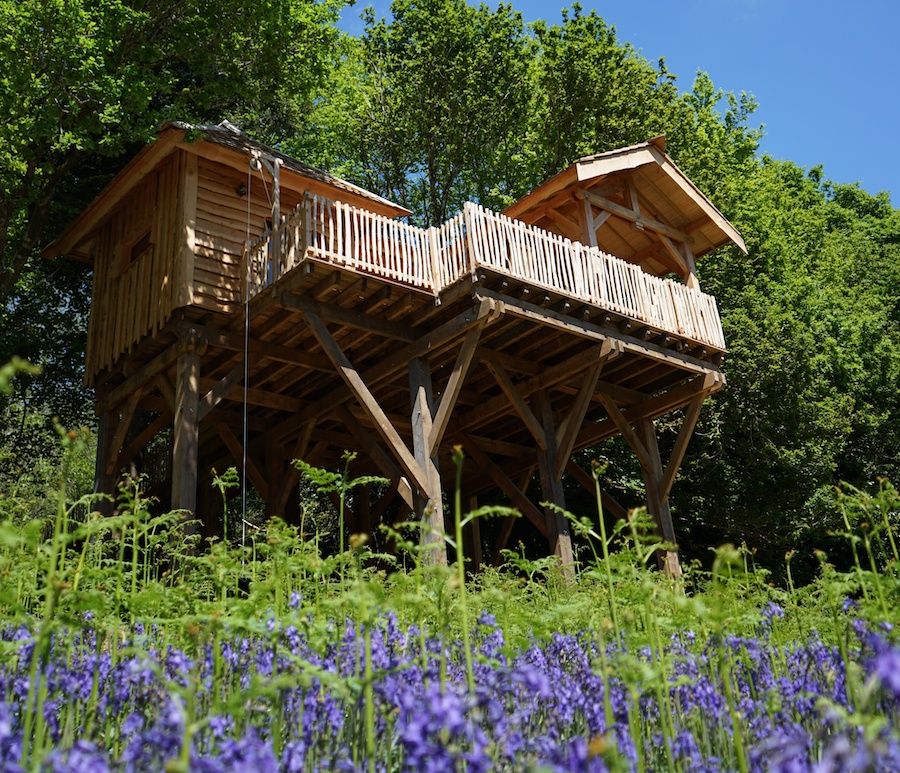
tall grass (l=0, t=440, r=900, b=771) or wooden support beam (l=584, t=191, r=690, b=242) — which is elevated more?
wooden support beam (l=584, t=191, r=690, b=242)

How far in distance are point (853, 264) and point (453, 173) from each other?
16334mm

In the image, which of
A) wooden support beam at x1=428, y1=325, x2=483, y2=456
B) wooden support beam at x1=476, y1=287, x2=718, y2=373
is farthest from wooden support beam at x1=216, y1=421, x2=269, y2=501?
wooden support beam at x1=476, y1=287, x2=718, y2=373

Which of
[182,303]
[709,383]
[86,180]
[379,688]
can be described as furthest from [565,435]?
[86,180]

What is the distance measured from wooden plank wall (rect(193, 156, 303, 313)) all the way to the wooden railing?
0.61m

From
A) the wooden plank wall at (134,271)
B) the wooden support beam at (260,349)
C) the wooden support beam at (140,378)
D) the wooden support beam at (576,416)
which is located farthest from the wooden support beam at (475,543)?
the wooden plank wall at (134,271)

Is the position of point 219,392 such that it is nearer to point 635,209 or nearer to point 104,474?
point 104,474

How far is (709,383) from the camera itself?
14.5 meters

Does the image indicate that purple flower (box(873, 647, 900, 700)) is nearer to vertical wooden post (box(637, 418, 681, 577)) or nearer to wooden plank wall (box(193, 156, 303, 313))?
wooden plank wall (box(193, 156, 303, 313))

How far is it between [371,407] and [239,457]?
517cm

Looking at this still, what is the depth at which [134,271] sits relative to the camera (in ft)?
45.9

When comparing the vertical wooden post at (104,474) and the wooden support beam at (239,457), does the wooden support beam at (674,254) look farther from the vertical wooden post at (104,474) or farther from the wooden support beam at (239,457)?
the vertical wooden post at (104,474)

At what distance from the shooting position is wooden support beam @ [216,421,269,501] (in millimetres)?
15094

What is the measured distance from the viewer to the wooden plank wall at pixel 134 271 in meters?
13.0

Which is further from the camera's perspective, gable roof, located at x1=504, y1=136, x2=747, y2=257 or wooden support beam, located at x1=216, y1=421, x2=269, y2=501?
wooden support beam, located at x1=216, y1=421, x2=269, y2=501
